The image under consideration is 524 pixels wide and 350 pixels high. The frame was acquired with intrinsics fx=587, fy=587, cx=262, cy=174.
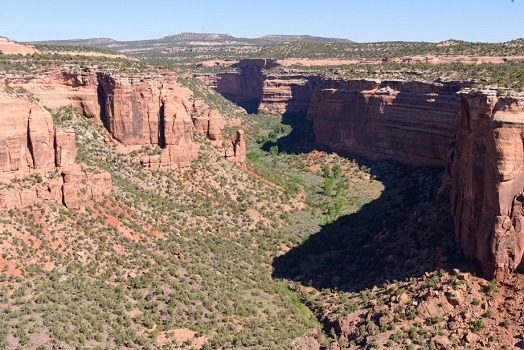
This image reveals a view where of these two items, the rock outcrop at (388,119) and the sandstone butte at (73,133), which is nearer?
the sandstone butte at (73,133)

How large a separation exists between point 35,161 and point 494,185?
3694 cm

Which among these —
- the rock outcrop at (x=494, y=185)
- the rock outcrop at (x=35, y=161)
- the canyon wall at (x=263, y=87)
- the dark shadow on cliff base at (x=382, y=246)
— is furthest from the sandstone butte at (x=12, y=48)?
the canyon wall at (x=263, y=87)

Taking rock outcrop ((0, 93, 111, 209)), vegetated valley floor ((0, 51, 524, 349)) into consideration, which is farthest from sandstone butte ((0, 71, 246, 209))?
vegetated valley floor ((0, 51, 524, 349))

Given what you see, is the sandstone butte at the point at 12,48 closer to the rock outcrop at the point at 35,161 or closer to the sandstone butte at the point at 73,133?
the sandstone butte at the point at 73,133

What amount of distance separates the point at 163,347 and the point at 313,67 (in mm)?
112593

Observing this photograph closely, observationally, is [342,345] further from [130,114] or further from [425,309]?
[130,114]

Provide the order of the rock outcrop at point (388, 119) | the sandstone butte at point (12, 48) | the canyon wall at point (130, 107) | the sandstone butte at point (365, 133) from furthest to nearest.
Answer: the rock outcrop at point (388, 119)
the sandstone butte at point (12, 48)
the canyon wall at point (130, 107)
the sandstone butte at point (365, 133)

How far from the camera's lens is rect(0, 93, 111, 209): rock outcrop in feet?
159

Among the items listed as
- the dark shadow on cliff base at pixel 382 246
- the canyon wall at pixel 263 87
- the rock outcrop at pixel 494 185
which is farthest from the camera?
the canyon wall at pixel 263 87

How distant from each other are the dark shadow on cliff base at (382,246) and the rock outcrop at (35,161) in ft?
68.7

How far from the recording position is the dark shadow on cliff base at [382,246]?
160 ft

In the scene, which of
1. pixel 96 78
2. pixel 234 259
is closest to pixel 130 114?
pixel 96 78

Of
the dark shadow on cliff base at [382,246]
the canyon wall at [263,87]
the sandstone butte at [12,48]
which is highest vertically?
the sandstone butte at [12,48]

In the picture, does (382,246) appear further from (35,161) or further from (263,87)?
(263,87)
